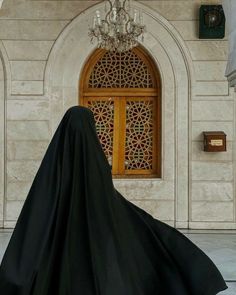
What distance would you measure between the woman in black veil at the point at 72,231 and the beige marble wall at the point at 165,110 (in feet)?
14.2

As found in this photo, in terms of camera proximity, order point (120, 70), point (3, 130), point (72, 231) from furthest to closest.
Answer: point (120, 70)
point (3, 130)
point (72, 231)

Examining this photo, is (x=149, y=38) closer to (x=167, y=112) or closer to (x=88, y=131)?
(x=167, y=112)

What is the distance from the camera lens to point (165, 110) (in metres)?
6.51

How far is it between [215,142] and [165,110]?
74 cm

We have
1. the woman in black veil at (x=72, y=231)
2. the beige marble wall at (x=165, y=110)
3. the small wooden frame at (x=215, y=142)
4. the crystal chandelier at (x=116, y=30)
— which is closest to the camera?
the woman in black veil at (x=72, y=231)

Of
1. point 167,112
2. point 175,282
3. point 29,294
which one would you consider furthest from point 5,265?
point 167,112

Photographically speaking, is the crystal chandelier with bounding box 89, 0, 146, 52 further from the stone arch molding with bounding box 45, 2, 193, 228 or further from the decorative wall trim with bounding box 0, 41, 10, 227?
the decorative wall trim with bounding box 0, 41, 10, 227

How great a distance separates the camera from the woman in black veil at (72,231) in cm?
200

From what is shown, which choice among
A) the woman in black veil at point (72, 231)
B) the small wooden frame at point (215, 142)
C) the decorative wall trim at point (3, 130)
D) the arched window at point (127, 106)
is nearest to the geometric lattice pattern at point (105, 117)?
the arched window at point (127, 106)

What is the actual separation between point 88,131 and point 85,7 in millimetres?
4679

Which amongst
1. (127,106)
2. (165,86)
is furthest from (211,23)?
(127,106)

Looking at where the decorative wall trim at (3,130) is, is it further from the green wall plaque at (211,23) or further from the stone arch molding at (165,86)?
the green wall plaque at (211,23)

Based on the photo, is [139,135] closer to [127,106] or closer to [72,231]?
[127,106]

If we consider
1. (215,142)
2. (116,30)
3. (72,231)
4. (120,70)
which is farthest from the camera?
(120,70)
